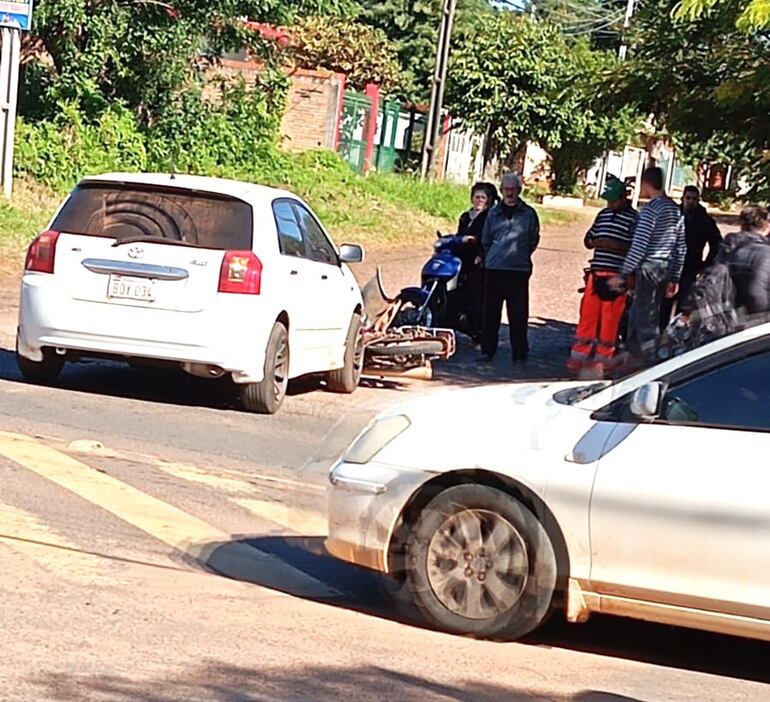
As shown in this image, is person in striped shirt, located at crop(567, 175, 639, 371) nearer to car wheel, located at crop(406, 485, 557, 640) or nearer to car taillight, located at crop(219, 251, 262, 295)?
car taillight, located at crop(219, 251, 262, 295)

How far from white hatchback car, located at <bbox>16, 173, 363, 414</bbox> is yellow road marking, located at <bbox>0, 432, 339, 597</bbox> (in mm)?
1578

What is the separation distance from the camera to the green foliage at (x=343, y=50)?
40188 millimetres

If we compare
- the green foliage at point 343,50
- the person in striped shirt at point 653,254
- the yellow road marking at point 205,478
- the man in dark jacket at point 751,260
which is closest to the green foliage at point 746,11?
the man in dark jacket at point 751,260

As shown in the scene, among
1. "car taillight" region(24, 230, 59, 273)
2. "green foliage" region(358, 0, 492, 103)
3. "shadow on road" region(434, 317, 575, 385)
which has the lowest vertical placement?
"shadow on road" region(434, 317, 575, 385)

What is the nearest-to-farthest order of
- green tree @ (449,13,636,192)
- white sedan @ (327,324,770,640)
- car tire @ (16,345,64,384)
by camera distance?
white sedan @ (327,324,770,640) < car tire @ (16,345,64,384) < green tree @ (449,13,636,192)

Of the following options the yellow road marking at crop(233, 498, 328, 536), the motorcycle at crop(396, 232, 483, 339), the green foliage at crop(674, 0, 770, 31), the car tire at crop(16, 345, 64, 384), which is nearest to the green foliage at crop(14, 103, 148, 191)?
the motorcycle at crop(396, 232, 483, 339)

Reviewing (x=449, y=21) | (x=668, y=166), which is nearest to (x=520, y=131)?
(x=449, y=21)

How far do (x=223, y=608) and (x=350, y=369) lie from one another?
6585mm

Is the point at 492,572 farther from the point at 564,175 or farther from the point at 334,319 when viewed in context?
the point at 564,175

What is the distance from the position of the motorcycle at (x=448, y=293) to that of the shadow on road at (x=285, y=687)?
9.47 metres

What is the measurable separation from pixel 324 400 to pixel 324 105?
2089cm

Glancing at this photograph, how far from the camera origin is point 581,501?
6066 mm

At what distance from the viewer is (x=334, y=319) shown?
1252 cm

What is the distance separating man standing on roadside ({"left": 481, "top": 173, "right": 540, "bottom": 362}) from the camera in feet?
49.1
